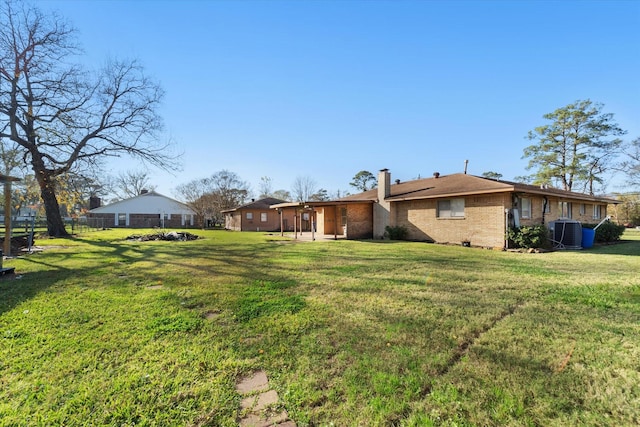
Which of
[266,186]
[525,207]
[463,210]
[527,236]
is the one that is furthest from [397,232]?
[266,186]

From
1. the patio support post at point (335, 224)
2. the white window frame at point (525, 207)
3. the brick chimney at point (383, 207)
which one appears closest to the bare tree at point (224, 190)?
the patio support post at point (335, 224)

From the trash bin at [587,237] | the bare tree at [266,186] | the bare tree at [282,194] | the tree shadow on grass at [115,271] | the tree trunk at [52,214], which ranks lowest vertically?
the tree shadow on grass at [115,271]

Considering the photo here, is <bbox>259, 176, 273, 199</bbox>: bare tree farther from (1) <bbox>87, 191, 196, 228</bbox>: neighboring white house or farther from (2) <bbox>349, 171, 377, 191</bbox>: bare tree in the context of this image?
(2) <bbox>349, 171, 377, 191</bbox>: bare tree

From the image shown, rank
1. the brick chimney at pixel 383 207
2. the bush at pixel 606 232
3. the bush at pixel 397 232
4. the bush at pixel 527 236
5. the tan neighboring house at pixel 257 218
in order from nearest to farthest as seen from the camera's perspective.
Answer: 1. the bush at pixel 527 236
2. the bush at pixel 606 232
3. the bush at pixel 397 232
4. the brick chimney at pixel 383 207
5. the tan neighboring house at pixel 257 218

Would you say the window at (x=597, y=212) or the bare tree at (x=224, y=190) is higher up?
the bare tree at (x=224, y=190)

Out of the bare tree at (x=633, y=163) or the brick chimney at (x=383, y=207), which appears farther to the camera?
the bare tree at (x=633, y=163)

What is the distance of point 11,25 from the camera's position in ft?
47.1

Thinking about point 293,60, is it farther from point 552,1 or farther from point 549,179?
point 549,179

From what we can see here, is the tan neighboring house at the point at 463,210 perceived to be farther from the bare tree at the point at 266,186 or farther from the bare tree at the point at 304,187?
the bare tree at the point at 266,186

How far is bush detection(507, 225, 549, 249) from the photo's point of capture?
12220 mm

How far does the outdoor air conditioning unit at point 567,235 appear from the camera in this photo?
1347cm

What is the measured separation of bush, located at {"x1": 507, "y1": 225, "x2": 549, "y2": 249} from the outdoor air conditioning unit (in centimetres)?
147

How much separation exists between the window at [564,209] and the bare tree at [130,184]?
54972 millimetres

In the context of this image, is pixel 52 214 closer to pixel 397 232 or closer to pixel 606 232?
pixel 397 232
